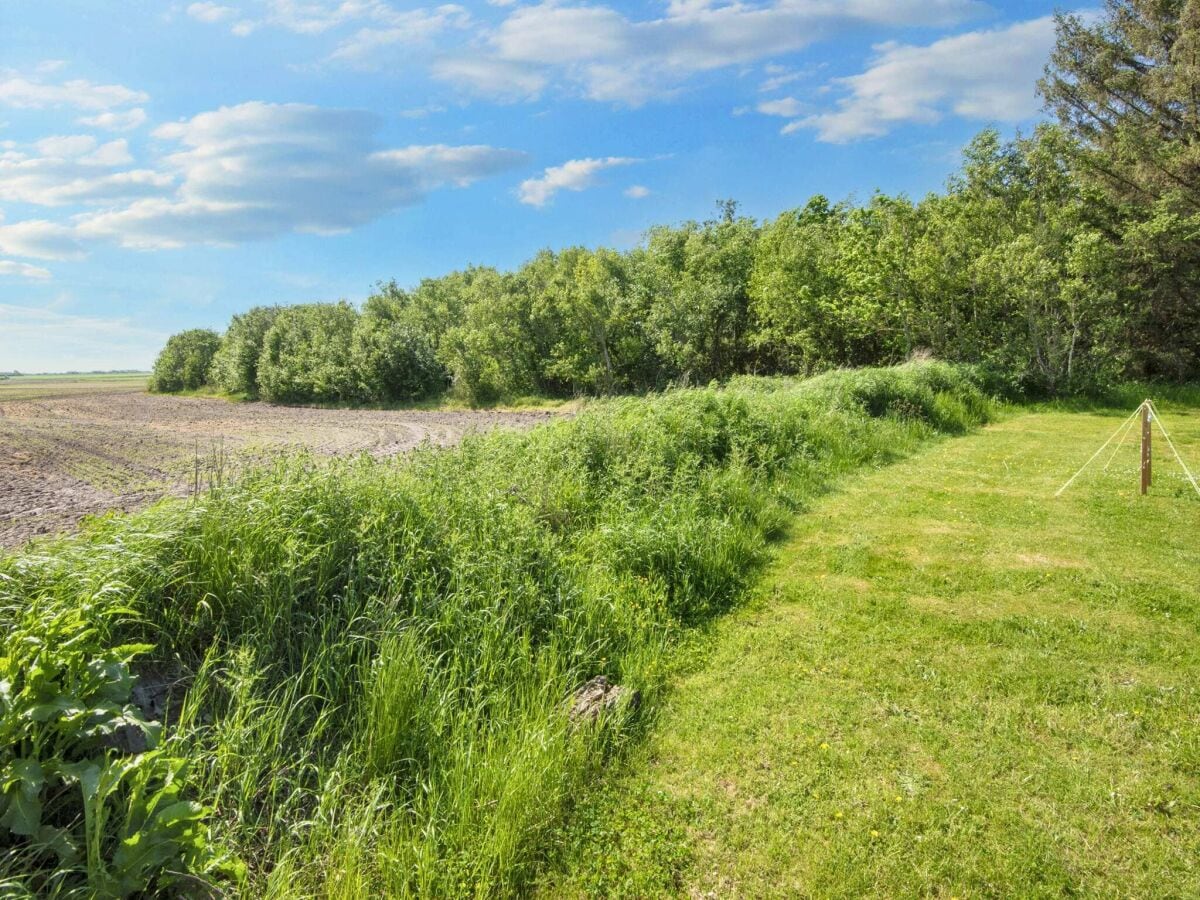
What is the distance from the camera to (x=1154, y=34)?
66.1ft

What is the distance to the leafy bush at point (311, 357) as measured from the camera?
143 ft

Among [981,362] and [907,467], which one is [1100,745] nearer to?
[907,467]

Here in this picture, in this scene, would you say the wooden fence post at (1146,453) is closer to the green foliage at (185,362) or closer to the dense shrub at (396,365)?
the dense shrub at (396,365)

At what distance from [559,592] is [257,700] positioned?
2.41 m

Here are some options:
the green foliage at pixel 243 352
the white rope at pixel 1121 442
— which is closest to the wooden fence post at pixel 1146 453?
the white rope at pixel 1121 442

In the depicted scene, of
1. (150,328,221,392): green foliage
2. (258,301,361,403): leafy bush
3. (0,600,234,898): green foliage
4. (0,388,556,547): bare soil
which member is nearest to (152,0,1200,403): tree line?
(258,301,361,403): leafy bush

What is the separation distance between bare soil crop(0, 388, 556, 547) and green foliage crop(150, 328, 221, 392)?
21.5m

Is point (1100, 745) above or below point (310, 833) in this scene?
below

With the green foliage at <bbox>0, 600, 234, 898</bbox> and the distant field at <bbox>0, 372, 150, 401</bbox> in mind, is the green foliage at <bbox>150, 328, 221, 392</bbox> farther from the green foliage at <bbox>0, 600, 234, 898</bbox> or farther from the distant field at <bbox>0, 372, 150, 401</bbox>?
the green foliage at <bbox>0, 600, 234, 898</bbox>

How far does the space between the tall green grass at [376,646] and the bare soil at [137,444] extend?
1.05m

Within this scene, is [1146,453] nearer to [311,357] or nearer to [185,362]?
[311,357]

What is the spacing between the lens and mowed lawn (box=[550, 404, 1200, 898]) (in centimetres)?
305

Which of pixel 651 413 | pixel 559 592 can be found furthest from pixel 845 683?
pixel 651 413

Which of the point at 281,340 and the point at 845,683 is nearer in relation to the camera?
the point at 845,683
